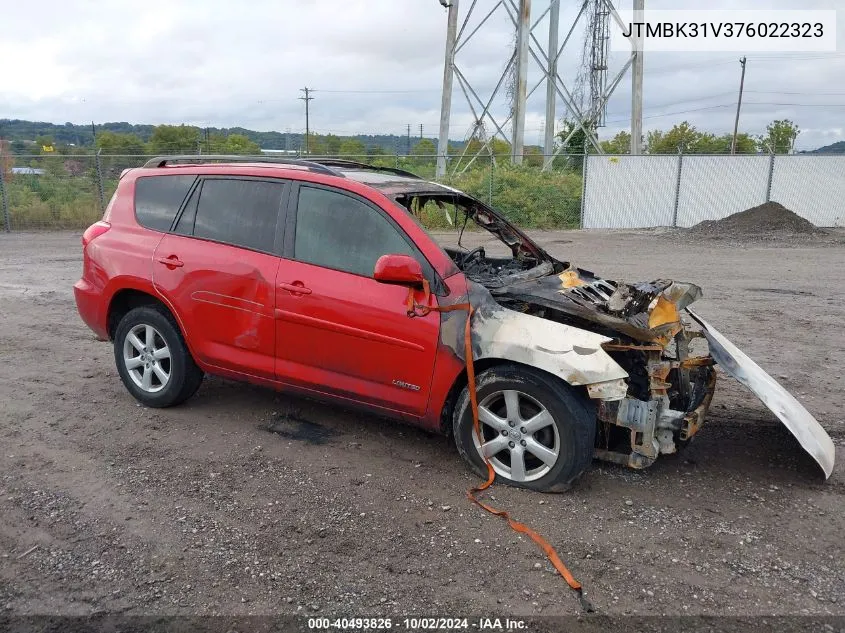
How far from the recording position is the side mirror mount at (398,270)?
12.8 ft

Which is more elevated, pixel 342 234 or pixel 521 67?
pixel 521 67

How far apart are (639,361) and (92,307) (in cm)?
409

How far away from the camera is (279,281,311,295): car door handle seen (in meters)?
4.38

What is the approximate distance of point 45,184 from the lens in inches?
770

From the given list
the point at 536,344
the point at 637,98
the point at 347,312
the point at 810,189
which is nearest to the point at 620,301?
the point at 536,344

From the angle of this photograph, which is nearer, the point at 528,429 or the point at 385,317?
the point at 528,429

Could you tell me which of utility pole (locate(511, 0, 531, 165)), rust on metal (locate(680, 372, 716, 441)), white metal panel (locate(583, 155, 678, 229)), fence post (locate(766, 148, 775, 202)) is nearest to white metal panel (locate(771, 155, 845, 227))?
fence post (locate(766, 148, 775, 202))

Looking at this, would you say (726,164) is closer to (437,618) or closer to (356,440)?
(356,440)

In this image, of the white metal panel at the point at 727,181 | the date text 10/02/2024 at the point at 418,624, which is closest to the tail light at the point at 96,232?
the date text 10/02/2024 at the point at 418,624

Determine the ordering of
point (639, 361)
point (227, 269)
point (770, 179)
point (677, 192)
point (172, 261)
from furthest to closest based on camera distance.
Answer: point (677, 192) < point (770, 179) < point (172, 261) < point (227, 269) < point (639, 361)

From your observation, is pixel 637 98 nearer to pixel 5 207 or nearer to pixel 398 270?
pixel 5 207

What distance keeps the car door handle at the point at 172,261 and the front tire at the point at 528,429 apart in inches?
89.5

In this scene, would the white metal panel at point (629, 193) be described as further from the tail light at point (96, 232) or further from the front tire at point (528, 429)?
the front tire at point (528, 429)

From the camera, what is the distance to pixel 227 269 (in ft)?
15.4
